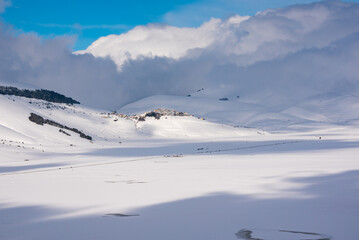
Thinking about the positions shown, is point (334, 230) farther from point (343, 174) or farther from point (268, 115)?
point (268, 115)

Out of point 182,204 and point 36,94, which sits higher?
point 36,94

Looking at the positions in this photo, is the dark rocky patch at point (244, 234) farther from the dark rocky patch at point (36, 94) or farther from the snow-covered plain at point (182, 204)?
the dark rocky patch at point (36, 94)

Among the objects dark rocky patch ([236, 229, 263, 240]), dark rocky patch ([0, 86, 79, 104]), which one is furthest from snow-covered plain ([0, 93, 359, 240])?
dark rocky patch ([0, 86, 79, 104])

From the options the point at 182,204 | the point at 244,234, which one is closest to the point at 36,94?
the point at 182,204

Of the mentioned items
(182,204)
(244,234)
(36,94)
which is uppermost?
(36,94)

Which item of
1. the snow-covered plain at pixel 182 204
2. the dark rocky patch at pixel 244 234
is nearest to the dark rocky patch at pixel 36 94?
the snow-covered plain at pixel 182 204

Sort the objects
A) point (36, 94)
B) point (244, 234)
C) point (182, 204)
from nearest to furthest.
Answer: point (244, 234)
point (182, 204)
point (36, 94)

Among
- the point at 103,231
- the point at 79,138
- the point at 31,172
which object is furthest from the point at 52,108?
the point at 103,231

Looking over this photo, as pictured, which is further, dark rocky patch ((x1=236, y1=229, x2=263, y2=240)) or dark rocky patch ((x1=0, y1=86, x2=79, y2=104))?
dark rocky patch ((x1=0, y1=86, x2=79, y2=104))

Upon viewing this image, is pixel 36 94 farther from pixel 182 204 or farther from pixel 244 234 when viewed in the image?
pixel 244 234

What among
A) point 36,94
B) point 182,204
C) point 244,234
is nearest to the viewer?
point 244,234

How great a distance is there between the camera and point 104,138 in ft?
253

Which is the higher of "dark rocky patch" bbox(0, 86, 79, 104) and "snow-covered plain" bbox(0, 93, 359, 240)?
"dark rocky patch" bbox(0, 86, 79, 104)

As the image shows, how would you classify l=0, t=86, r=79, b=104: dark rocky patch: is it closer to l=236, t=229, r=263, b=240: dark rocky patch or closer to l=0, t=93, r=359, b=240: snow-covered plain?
l=0, t=93, r=359, b=240: snow-covered plain
